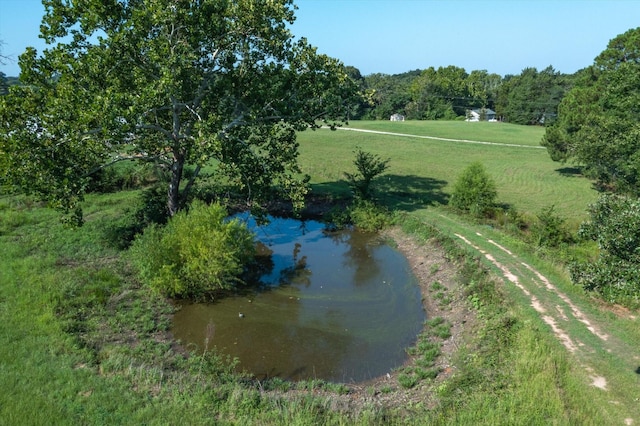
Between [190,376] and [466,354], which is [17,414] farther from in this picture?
[466,354]

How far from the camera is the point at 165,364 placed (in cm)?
1286

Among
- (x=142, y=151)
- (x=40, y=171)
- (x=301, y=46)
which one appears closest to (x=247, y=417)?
(x=40, y=171)

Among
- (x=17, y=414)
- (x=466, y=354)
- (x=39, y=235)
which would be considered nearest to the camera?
(x=17, y=414)

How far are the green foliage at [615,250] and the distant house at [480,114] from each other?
111 m

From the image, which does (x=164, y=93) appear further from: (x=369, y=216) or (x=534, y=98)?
(x=534, y=98)

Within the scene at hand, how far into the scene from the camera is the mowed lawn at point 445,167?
33688 mm

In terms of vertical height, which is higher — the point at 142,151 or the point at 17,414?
the point at 142,151

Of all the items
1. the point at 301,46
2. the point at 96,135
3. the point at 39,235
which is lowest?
the point at 39,235

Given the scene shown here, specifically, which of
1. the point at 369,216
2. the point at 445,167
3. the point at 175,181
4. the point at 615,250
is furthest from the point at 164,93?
the point at 445,167

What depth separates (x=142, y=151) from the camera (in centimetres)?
2159

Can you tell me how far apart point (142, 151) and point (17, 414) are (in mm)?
14311

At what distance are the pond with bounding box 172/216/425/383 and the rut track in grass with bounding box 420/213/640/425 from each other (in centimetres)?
396

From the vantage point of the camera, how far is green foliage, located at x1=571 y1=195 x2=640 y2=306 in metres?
8.27

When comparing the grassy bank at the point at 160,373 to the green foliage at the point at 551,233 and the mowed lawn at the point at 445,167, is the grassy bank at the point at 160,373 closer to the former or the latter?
the green foliage at the point at 551,233
